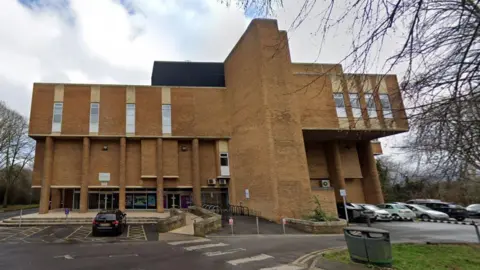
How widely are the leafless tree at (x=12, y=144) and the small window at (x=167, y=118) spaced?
73.0ft

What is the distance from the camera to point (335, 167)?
1152 inches

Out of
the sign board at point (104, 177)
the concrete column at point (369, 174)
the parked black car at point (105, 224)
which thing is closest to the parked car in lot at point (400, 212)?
the concrete column at point (369, 174)

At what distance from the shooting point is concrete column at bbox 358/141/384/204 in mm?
30125

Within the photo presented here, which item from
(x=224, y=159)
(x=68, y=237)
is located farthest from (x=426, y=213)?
(x=68, y=237)

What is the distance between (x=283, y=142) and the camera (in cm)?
2166

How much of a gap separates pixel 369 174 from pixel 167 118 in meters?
22.4

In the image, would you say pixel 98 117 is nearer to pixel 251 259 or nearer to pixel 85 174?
pixel 85 174

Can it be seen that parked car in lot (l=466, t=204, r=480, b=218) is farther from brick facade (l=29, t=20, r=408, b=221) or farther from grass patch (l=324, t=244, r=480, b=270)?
grass patch (l=324, t=244, r=480, b=270)

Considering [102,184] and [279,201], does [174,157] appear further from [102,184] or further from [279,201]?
[279,201]

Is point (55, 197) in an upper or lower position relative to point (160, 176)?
lower

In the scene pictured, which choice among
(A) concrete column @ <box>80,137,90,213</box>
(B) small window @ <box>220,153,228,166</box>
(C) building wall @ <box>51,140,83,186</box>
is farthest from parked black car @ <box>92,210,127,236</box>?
(B) small window @ <box>220,153,228,166</box>

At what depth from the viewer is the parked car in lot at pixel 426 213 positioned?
24.4m

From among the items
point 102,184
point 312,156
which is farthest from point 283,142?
point 102,184

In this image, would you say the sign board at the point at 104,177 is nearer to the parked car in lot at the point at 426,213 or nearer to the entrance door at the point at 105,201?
the entrance door at the point at 105,201
